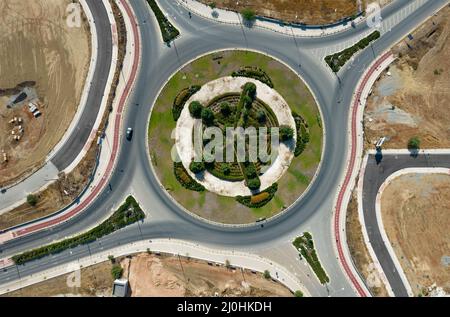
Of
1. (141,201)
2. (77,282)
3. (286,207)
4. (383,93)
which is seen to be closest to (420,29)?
(383,93)

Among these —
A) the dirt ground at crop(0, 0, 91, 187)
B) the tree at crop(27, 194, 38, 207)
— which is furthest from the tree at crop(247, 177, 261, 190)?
the tree at crop(27, 194, 38, 207)

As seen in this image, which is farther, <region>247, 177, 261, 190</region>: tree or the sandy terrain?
<region>247, 177, 261, 190</region>: tree

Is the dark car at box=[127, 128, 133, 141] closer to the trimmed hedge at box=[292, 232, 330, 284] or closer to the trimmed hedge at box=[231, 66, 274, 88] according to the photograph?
the trimmed hedge at box=[231, 66, 274, 88]

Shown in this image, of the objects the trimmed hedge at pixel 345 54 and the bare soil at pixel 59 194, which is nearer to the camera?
the bare soil at pixel 59 194

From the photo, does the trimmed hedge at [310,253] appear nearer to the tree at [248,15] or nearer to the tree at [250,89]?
the tree at [250,89]

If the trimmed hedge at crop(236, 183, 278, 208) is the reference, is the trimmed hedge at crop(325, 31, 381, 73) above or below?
above

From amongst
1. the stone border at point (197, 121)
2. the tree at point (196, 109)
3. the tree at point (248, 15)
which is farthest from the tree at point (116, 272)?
the tree at point (248, 15)

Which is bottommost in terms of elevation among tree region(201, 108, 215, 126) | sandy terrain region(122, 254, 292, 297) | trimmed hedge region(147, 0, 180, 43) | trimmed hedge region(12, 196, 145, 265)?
sandy terrain region(122, 254, 292, 297)
